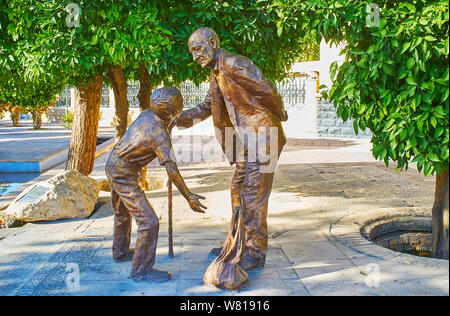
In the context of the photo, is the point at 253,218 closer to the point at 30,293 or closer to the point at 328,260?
the point at 328,260

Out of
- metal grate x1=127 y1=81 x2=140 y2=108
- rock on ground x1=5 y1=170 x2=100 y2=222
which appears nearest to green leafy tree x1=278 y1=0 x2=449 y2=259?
rock on ground x1=5 y1=170 x2=100 y2=222

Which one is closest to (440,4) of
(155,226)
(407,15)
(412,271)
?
(407,15)

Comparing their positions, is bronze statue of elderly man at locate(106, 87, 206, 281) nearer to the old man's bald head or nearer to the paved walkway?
the paved walkway

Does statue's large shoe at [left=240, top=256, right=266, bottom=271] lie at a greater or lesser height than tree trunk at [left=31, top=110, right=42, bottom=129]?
lesser

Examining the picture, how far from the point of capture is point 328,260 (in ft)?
14.7

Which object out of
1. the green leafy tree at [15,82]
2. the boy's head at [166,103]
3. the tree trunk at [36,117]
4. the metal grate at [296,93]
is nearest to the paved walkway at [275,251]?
the boy's head at [166,103]

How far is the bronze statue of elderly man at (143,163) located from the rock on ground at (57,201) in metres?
2.41

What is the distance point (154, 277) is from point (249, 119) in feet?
5.19

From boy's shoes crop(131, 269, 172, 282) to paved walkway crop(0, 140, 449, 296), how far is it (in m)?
0.07

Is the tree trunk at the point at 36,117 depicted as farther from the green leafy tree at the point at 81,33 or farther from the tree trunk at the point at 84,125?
the green leafy tree at the point at 81,33

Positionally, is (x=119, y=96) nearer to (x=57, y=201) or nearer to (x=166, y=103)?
(x=57, y=201)

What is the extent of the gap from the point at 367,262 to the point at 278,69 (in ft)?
13.3

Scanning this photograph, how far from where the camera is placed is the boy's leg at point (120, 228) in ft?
14.4

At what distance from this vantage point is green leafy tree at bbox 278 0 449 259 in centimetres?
382
